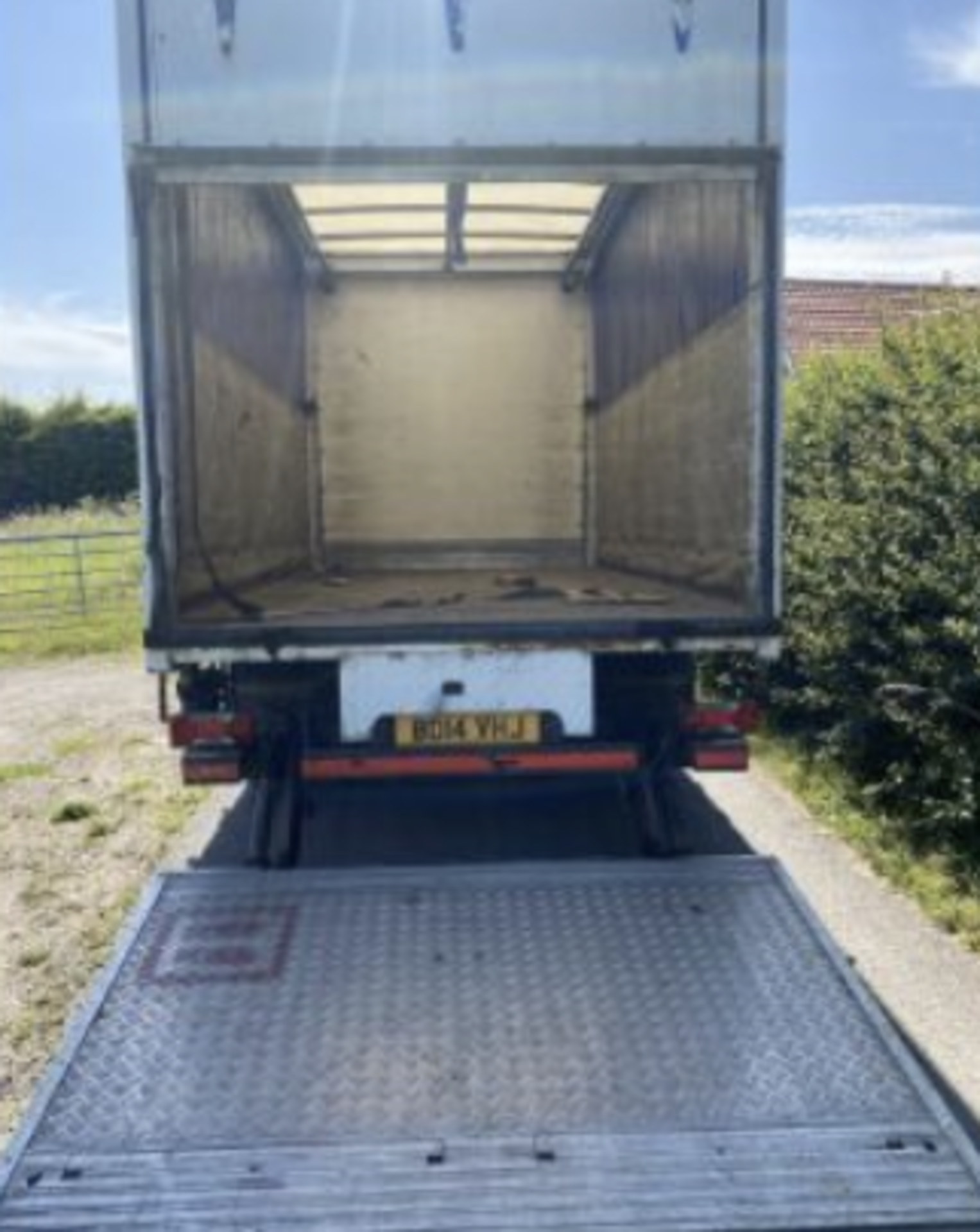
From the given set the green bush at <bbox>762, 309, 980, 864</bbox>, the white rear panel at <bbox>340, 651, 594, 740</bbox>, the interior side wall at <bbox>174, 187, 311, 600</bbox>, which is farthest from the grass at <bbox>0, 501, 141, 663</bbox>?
the white rear panel at <bbox>340, 651, 594, 740</bbox>

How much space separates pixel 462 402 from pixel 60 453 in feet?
73.3

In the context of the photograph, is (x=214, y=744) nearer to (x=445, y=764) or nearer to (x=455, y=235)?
(x=445, y=764)

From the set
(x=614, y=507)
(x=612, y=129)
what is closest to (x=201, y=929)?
(x=612, y=129)

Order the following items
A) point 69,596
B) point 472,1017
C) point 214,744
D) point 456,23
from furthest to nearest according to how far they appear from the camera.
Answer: point 69,596 < point 214,744 < point 456,23 < point 472,1017

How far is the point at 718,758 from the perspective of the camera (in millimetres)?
4957

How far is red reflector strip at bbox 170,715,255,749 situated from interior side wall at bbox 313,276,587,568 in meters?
3.92

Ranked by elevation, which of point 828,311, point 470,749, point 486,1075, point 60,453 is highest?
point 828,311

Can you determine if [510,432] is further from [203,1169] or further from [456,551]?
[203,1169]

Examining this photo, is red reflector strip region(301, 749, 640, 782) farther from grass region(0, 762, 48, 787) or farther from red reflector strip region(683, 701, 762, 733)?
grass region(0, 762, 48, 787)

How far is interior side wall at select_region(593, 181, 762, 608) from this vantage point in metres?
4.97

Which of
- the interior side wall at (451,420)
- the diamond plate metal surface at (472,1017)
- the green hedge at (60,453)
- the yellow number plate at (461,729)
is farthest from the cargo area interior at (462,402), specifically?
the green hedge at (60,453)

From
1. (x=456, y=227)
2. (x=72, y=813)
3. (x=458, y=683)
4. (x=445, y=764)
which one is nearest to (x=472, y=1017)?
(x=445, y=764)

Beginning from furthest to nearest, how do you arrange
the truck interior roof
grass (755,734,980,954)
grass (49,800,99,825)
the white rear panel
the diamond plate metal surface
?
the truck interior roof → grass (49,800,99,825) → grass (755,734,980,954) → the white rear panel → the diamond plate metal surface

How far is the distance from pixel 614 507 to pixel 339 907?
173 inches
